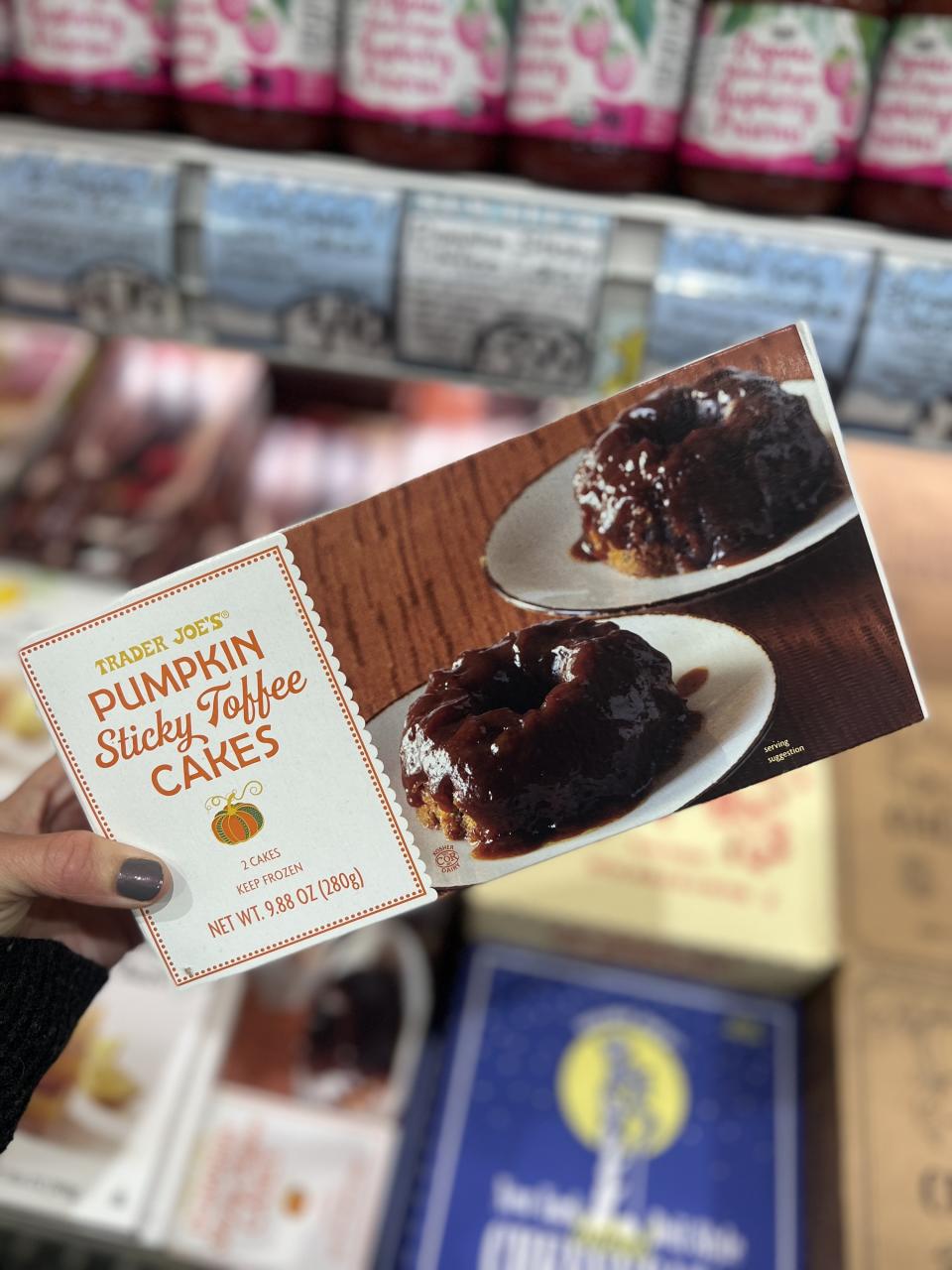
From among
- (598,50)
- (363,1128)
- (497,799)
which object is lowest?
(363,1128)

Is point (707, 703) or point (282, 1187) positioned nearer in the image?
point (707, 703)

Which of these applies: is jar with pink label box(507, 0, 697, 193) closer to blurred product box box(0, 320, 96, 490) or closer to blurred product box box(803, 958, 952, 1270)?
blurred product box box(803, 958, 952, 1270)

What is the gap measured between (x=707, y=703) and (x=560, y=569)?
12 centimetres

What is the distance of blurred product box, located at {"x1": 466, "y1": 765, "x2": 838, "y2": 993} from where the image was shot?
1209 millimetres

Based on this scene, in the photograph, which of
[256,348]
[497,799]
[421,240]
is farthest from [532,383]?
[497,799]

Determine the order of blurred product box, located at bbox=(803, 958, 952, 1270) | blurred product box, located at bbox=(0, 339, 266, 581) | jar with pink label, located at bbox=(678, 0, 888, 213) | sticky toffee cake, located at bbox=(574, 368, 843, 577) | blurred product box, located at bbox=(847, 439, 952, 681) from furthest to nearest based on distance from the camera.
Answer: blurred product box, located at bbox=(0, 339, 266, 581)
blurred product box, located at bbox=(847, 439, 952, 681)
blurred product box, located at bbox=(803, 958, 952, 1270)
jar with pink label, located at bbox=(678, 0, 888, 213)
sticky toffee cake, located at bbox=(574, 368, 843, 577)

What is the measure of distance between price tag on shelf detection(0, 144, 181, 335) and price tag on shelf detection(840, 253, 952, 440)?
1.94 ft

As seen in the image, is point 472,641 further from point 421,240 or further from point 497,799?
point 421,240

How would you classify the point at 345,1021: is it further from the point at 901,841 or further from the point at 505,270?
the point at 505,270

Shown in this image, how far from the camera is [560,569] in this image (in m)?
0.63

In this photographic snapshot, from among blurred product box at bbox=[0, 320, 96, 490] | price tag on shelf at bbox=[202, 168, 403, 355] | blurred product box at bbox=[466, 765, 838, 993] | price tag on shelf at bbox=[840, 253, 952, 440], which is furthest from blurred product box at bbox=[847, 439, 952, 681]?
A: blurred product box at bbox=[0, 320, 96, 490]

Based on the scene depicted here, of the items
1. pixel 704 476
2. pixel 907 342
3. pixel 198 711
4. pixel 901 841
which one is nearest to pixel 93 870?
pixel 198 711

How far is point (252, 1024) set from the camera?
1.26m

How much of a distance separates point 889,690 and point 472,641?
0.26m
